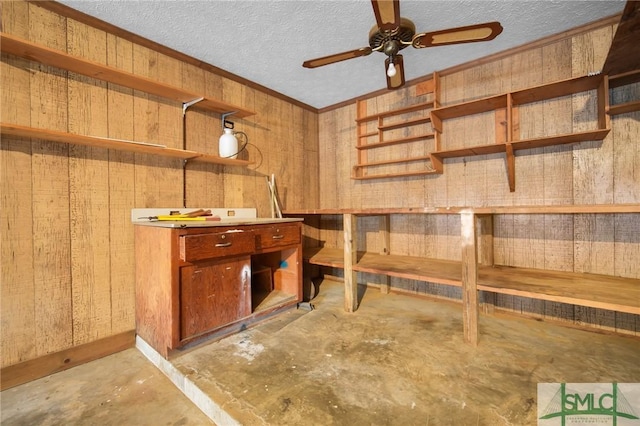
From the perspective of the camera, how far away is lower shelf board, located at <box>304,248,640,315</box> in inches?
59.3

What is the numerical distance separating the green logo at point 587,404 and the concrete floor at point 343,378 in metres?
Result: 0.05

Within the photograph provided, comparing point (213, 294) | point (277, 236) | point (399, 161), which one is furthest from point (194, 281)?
point (399, 161)

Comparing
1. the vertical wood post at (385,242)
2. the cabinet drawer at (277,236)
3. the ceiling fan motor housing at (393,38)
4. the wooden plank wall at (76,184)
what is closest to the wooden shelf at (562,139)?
A: the ceiling fan motor housing at (393,38)

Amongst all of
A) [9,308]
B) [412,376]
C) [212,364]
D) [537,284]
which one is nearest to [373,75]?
[537,284]

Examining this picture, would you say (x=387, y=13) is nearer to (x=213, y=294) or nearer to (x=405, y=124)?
(x=405, y=124)

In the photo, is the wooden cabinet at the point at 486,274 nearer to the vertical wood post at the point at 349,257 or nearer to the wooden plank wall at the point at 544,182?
the vertical wood post at the point at 349,257

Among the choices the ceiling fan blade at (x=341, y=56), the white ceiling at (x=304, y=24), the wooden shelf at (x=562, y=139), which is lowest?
the wooden shelf at (x=562, y=139)

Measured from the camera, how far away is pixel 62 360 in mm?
1682

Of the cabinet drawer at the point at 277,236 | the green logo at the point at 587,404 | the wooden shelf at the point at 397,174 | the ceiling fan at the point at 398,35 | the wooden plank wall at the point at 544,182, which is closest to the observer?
the green logo at the point at 587,404

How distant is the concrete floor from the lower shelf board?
38 centimetres

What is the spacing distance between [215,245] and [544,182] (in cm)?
→ 257

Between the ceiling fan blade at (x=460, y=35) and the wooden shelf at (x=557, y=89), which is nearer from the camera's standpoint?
the ceiling fan blade at (x=460, y=35)

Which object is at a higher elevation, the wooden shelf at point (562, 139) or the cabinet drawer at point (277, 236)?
the wooden shelf at point (562, 139)

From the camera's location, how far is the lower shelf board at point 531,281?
151 centimetres
